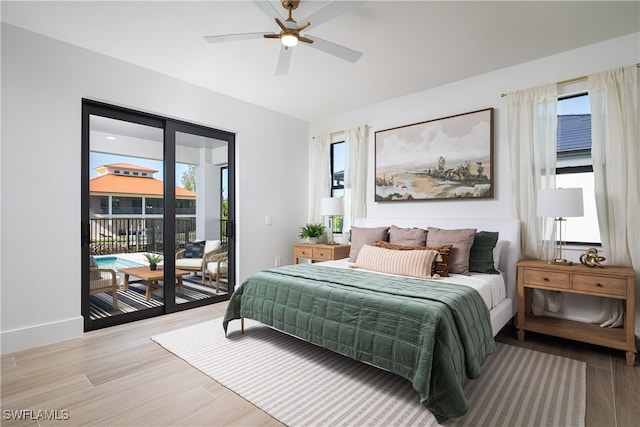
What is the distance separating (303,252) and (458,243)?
2302 mm

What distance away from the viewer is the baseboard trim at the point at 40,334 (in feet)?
8.39

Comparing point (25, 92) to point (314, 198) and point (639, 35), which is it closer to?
point (314, 198)

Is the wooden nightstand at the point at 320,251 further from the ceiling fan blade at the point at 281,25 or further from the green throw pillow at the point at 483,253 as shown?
the ceiling fan blade at the point at 281,25

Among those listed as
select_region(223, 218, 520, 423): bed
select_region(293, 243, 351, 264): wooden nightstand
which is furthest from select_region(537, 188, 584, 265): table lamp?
select_region(293, 243, 351, 264): wooden nightstand

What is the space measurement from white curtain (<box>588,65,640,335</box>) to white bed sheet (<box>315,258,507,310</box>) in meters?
0.88

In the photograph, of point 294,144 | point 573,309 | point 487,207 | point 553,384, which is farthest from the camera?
point 294,144

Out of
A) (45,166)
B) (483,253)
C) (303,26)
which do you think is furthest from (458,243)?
(45,166)

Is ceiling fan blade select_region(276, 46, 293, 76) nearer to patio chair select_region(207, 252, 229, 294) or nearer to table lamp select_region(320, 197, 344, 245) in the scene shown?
table lamp select_region(320, 197, 344, 245)

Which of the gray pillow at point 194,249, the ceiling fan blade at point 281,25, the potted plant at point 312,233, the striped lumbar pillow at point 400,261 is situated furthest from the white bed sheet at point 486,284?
the gray pillow at point 194,249

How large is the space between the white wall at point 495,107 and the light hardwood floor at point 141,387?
2.46 ft

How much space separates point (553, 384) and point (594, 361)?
675 millimetres

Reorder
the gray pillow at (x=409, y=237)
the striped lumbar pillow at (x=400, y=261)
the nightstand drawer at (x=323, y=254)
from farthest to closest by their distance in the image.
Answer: the nightstand drawer at (x=323, y=254), the gray pillow at (x=409, y=237), the striped lumbar pillow at (x=400, y=261)

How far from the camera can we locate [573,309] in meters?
2.98

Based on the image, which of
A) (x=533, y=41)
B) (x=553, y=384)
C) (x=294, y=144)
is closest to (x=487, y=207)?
(x=533, y=41)
